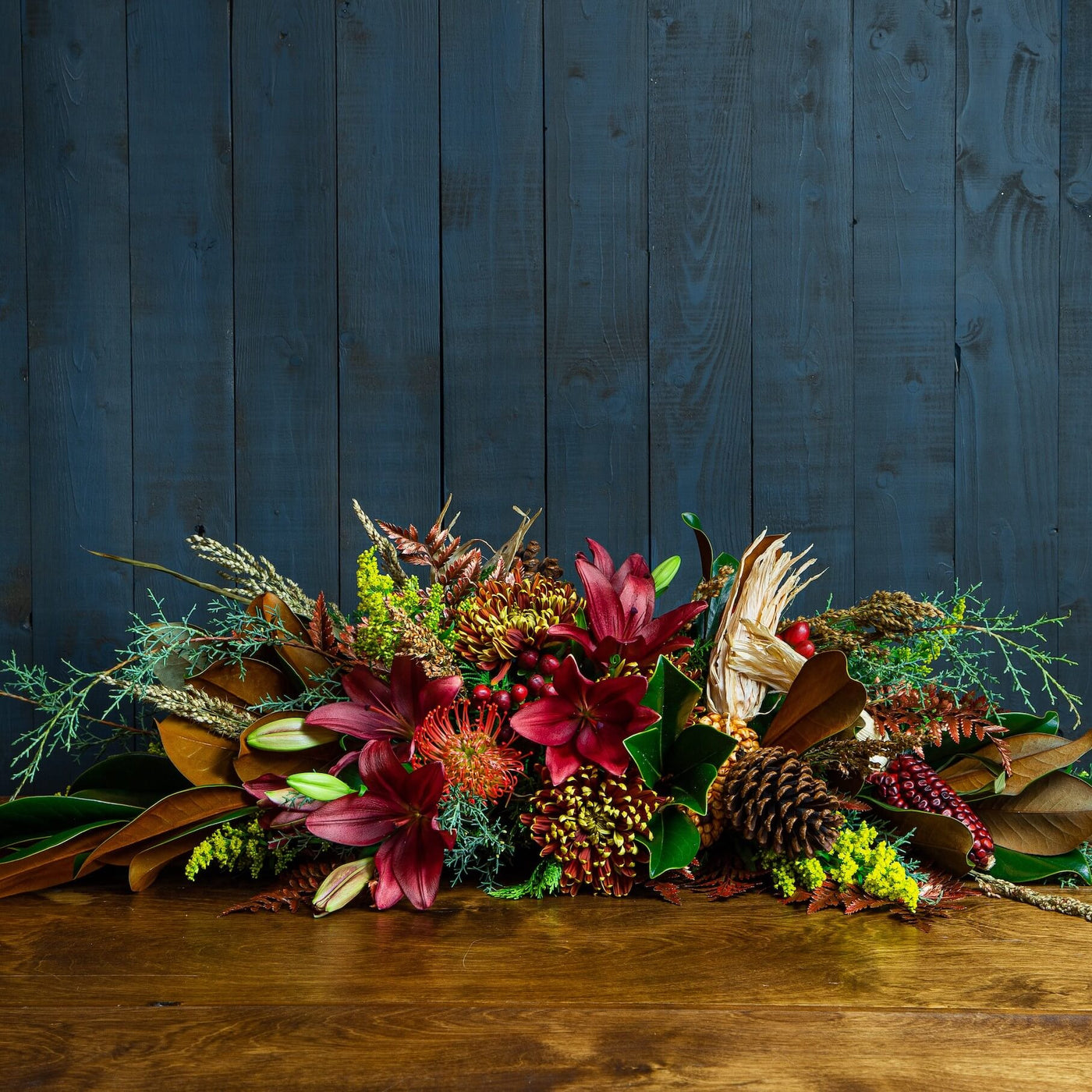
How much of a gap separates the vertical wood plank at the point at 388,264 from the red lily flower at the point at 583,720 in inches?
20.8

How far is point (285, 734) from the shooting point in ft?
2.17

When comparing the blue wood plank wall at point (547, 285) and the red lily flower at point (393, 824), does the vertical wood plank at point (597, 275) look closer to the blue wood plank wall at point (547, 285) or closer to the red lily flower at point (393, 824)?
the blue wood plank wall at point (547, 285)

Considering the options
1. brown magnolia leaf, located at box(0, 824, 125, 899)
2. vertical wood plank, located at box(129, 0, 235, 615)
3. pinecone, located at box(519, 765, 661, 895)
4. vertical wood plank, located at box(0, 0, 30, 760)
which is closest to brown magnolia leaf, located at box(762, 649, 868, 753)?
pinecone, located at box(519, 765, 661, 895)

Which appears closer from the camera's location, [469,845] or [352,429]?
[469,845]

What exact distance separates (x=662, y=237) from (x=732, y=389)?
22 centimetres

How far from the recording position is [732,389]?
1.10 meters

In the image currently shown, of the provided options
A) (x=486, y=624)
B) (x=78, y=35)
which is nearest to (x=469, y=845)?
(x=486, y=624)

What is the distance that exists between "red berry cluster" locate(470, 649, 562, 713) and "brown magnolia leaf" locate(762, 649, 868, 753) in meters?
0.18

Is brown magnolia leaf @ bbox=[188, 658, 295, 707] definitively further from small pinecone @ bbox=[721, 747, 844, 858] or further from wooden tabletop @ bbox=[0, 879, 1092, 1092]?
small pinecone @ bbox=[721, 747, 844, 858]

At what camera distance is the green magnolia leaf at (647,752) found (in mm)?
618

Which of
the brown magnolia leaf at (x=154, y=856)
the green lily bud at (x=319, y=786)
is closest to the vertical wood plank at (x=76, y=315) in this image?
the brown magnolia leaf at (x=154, y=856)

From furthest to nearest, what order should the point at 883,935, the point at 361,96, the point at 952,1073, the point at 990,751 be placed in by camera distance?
the point at 361,96
the point at 990,751
the point at 883,935
the point at 952,1073

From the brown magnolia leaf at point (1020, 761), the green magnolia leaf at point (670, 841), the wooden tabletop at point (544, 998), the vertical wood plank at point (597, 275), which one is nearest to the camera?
the wooden tabletop at point (544, 998)

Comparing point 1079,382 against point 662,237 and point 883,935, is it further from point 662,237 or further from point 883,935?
point 883,935
